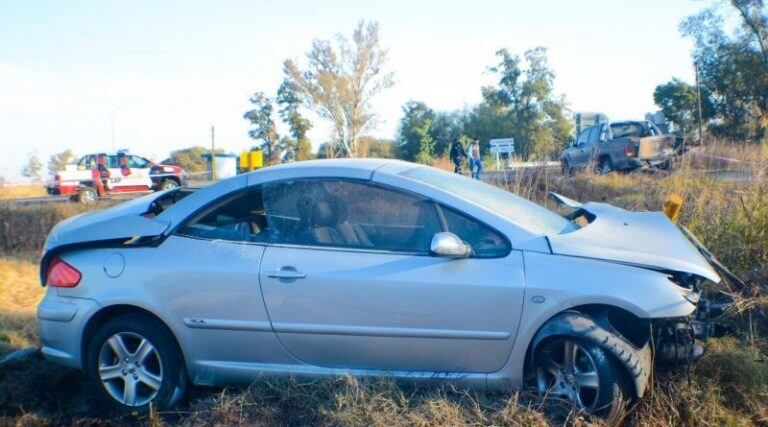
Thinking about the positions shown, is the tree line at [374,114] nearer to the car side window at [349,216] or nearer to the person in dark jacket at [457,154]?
the person in dark jacket at [457,154]

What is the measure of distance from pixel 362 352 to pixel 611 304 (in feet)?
4.78

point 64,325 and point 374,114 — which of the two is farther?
point 374,114

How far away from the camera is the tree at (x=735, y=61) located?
A: 30672mm

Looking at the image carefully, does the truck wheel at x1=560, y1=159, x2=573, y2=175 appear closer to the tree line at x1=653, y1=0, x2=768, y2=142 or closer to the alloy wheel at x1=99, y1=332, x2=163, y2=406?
the alloy wheel at x1=99, y1=332, x2=163, y2=406

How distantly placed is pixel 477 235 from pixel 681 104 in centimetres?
3680

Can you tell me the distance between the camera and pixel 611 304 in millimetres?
3557

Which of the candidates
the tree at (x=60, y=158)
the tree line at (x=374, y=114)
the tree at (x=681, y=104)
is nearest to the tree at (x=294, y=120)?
the tree line at (x=374, y=114)

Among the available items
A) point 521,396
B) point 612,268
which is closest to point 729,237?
point 612,268

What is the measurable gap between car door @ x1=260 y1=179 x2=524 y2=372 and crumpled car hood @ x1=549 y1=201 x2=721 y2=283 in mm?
416

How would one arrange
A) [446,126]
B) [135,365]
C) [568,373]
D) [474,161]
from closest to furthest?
[568,373] → [135,365] → [474,161] → [446,126]

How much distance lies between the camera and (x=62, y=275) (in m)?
4.11

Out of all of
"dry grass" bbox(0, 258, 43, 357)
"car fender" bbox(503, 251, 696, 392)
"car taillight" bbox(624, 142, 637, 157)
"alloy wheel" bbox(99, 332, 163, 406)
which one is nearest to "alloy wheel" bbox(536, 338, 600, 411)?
"car fender" bbox(503, 251, 696, 392)

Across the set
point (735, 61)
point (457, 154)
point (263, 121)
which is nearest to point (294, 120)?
point (263, 121)

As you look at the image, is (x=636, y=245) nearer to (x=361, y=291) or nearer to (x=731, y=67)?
(x=361, y=291)
